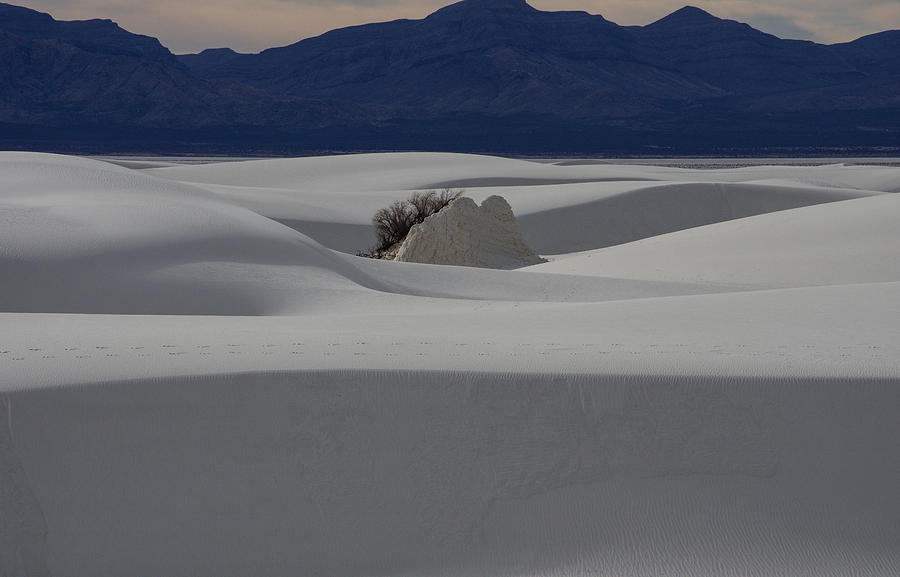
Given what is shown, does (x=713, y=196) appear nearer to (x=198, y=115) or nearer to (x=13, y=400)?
(x=13, y=400)

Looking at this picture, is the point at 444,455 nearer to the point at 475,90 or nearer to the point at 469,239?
the point at 469,239

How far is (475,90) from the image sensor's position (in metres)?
154

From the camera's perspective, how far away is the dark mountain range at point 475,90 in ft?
378

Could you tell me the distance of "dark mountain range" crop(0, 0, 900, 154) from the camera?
115m

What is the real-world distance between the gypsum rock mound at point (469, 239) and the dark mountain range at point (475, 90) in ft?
270

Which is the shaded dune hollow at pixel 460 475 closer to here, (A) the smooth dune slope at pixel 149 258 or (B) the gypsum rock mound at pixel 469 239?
(A) the smooth dune slope at pixel 149 258

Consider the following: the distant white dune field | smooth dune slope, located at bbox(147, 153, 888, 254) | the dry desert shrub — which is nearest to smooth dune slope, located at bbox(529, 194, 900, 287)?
the dry desert shrub

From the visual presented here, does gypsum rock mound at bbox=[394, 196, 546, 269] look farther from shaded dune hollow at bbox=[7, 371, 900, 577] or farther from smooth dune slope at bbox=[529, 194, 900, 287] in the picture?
shaded dune hollow at bbox=[7, 371, 900, 577]

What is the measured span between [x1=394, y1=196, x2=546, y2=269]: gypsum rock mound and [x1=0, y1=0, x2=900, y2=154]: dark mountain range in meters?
82.3

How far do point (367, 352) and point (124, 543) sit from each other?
4.11 ft

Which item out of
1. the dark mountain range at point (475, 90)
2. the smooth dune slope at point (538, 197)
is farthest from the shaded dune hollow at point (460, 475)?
the dark mountain range at point (475, 90)

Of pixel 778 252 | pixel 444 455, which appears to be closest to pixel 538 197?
pixel 778 252

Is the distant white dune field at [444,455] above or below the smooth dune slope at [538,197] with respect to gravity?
above

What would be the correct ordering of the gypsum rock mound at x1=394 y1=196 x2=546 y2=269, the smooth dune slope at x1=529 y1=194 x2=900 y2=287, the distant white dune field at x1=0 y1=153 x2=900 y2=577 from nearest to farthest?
the distant white dune field at x1=0 y1=153 x2=900 y2=577, the smooth dune slope at x1=529 y1=194 x2=900 y2=287, the gypsum rock mound at x1=394 y1=196 x2=546 y2=269
